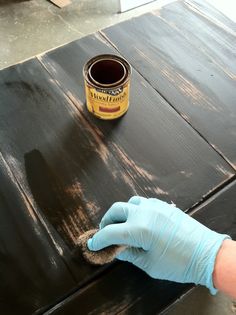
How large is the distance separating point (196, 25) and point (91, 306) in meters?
0.98

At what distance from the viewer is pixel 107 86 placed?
0.83 meters

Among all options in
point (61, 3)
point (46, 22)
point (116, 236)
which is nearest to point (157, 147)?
point (116, 236)

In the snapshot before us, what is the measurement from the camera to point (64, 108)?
965 mm

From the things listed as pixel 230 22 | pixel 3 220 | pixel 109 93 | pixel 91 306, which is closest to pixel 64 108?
pixel 109 93

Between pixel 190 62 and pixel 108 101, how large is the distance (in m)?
0.36

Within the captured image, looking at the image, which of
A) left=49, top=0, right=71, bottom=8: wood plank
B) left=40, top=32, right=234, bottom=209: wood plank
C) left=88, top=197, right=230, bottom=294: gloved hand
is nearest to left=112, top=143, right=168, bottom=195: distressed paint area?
left=40, top=32, right=234, bottom=209: wood plank

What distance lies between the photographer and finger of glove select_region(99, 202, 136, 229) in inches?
27.3

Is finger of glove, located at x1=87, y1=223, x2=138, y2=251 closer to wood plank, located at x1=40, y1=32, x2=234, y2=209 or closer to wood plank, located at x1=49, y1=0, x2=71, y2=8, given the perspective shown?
wood plank, located at x1=40, y1=32, x2=234, y2=209

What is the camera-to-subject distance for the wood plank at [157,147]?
2.66 feet

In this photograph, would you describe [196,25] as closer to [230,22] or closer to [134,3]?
[230,22]

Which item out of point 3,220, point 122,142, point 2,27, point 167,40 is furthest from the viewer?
point 2,27

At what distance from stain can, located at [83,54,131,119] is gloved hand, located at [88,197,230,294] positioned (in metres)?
0.31

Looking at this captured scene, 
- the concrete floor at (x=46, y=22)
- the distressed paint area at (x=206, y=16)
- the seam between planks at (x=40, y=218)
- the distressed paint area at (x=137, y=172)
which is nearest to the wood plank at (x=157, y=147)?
→ the distressed paint area at (x=137, y=172)

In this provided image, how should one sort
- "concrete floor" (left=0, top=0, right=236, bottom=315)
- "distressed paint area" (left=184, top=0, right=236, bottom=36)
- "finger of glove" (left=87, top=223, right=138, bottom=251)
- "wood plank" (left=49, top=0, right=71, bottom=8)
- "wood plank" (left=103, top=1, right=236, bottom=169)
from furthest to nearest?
"wood plank" (left=49, top=0, right=71, bottom=8)
"concrete floor" (left=0, top=0, right=236, bottom=315)
"distressed paint area" (left=184, top=0, right=236, bottom=36)
"wood plank" (left=103, top=1, right=236, bottom=169)
"finger of glove" (left=87, top=223, right=138, bottom=251)
